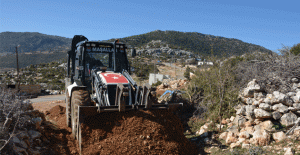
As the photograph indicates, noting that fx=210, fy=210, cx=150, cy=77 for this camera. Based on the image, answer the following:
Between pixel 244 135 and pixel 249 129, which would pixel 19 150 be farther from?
pixel 249 129

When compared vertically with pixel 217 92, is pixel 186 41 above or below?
above

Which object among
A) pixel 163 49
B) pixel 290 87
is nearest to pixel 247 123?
pixel 290 87

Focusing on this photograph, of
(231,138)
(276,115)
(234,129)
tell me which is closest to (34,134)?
(231,138)

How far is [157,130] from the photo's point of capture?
223 inches

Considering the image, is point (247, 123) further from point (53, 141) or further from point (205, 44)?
point (205, 44)

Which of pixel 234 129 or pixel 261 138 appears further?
pixel 234 129

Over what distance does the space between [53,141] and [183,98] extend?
24.0 feet

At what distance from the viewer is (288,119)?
6574 millimetres

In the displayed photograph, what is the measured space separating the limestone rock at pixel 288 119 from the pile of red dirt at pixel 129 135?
10.6ft

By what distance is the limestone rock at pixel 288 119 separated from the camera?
6.49 meters

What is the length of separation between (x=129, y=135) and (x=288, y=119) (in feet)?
16.4

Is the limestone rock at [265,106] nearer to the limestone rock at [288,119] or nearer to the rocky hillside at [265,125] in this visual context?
the rocky hillside at [265,125]

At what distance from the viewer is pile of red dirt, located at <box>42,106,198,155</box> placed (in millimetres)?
5238

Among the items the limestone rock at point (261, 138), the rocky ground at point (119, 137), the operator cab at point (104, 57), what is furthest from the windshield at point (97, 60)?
the limestone rock at point (261, 138)
